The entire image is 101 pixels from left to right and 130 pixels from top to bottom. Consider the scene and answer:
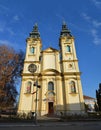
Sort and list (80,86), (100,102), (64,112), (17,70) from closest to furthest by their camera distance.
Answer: (64,112) < (80,86) < (17,70) < (100,102)

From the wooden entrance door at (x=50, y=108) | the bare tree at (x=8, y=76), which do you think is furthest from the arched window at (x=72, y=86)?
the bare tree at (x=8, y=76)

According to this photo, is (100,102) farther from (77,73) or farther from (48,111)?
(48,111)

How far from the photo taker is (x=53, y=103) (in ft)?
98.7

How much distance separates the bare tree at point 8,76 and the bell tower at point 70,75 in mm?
10826

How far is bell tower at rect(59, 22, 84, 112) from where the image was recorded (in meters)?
29.3

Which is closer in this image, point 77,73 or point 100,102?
point 77,73

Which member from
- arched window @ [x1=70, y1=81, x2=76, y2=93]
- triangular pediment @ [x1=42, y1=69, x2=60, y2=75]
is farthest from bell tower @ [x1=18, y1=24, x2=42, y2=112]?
arched window @ [x1=70, y1=81, x2=76, y2=93]

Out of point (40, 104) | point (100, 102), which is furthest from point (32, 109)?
point (100, 102)

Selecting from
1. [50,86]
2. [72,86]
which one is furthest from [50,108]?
[72,86]

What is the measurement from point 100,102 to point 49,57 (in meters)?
17.2

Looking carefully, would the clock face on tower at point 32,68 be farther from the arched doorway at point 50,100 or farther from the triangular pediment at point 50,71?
the arched doorway at point 50,100

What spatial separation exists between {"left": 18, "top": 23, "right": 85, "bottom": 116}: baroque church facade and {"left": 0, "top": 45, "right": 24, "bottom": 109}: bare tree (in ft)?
6.35

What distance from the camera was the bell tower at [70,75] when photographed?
29281 millimetres

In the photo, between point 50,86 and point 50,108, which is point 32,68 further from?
point 50,108
